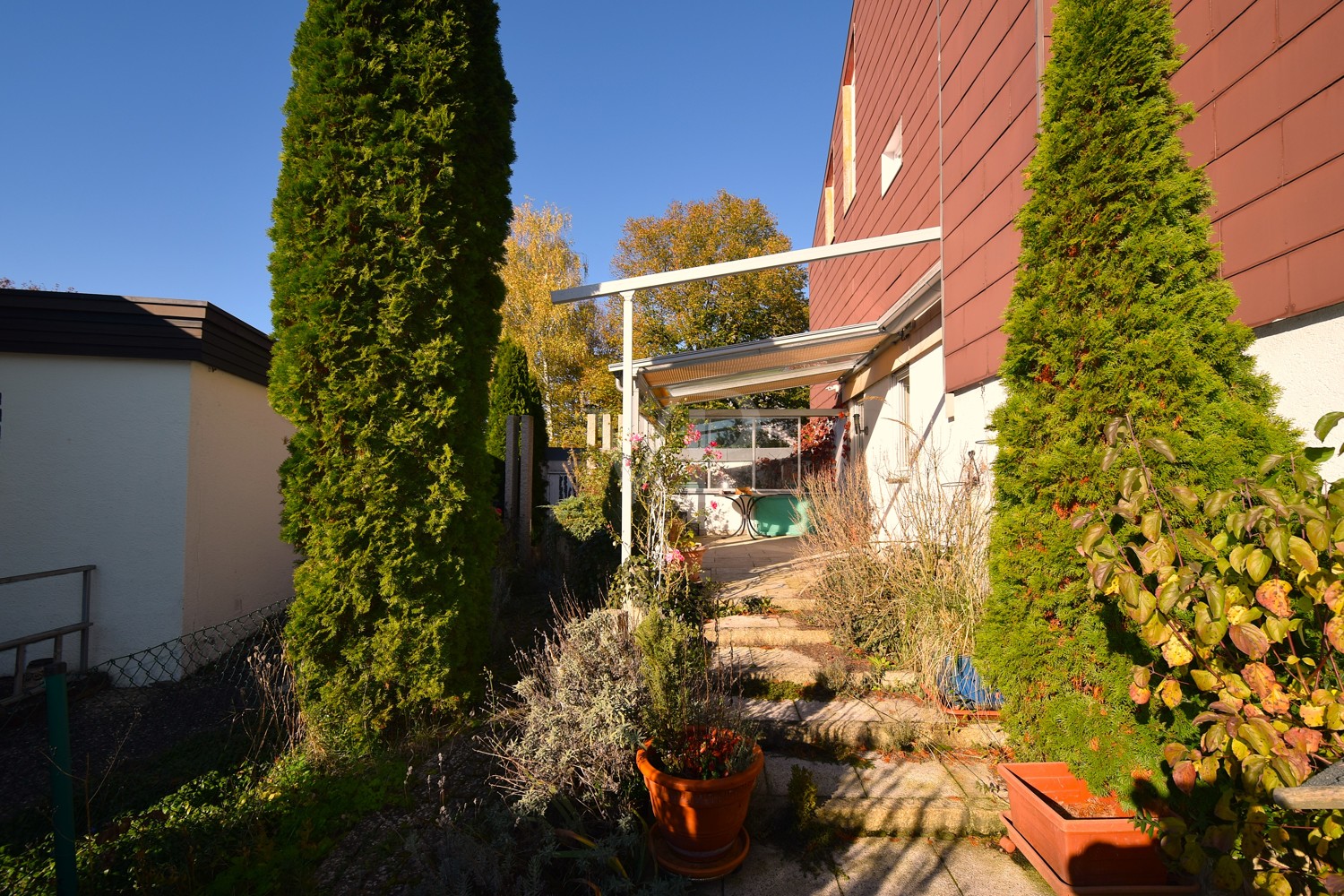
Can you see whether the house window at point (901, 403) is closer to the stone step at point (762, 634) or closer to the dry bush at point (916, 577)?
the dry bush at point (916, 577)

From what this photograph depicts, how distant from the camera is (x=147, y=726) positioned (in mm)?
3801

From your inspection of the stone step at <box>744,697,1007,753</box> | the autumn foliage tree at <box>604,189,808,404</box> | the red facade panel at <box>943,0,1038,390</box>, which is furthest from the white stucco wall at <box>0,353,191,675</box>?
the autumn foliage tree at <box>604,189,808,404</box>

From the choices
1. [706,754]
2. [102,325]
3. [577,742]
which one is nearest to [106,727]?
[102,325]

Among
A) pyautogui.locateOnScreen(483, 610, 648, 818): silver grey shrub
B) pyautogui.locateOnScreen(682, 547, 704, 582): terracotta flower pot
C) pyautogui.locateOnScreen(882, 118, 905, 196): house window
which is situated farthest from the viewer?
pyautogui.locateOnScreen(882, 118, 905, 196): house window

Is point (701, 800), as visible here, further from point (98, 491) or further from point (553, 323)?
point (553, 323)

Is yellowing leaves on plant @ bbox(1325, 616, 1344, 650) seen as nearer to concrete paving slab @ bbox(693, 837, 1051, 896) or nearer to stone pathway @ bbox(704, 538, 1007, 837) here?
concrete paving slab @ bbox(693, 837, 1051, 896)

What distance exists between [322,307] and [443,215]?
0.76 m

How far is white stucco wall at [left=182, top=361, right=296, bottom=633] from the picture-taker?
16.1 ft

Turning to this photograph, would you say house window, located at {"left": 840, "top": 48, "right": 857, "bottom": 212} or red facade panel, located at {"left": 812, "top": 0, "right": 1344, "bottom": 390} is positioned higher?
house window, located at {"left": 840, "top": 48, "right": 857, "bottom": 212}

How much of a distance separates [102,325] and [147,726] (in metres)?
2.90

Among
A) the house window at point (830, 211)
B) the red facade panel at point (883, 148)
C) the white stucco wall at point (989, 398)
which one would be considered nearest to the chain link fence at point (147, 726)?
the white stucco wall at point (989, 398)

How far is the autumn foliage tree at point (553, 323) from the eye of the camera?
64.7 feet

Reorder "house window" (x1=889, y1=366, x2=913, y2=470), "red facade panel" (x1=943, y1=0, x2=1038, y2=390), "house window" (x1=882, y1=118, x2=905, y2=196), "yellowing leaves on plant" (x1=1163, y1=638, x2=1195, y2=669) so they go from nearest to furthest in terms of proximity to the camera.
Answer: "yellowing leaves on plant" (x1=1163, y1=638, x2=1195, y2=669) → "red facade panel" (x1=943, y1=0, x2=1038, y2=390) → "house window" (x1=889, y1=366, x2=913, y2=470) → "house window" (x1=882, y1=118, x2=905, y2=196)

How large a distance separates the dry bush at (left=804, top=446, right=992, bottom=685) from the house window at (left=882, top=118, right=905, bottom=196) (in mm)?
3861
